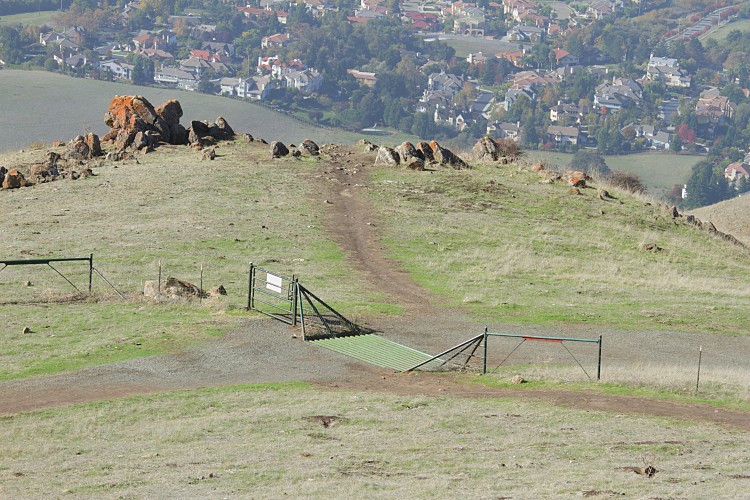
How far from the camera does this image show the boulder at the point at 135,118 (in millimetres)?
62325

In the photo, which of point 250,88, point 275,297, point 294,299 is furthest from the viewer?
point 250,88

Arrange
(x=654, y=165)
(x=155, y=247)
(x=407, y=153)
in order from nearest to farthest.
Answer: (x=155, y=247) → (x=407, y=153) → (x=654, y=165)

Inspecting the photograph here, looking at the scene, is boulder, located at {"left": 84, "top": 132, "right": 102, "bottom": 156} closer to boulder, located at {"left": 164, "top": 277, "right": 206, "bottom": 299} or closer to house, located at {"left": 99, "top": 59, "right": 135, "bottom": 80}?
boulder, located at {"left": 164, "top": 277, "right": 206, "bottom": 299}

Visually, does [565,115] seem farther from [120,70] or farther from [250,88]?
[120,70]

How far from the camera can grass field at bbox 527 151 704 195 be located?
149 meters

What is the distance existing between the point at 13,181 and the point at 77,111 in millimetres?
73657

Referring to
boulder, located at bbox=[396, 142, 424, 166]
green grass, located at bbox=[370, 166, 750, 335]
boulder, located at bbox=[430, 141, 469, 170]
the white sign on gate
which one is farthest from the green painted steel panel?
boulder, located at bbox=[430, 141, 469, 170]

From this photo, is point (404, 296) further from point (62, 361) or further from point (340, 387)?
point (62, 361)

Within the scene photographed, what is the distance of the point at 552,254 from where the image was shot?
45.9m

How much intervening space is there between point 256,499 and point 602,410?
9704 millimetres

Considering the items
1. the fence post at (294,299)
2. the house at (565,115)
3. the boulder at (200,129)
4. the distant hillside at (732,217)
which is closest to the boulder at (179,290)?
the fence post at (294,299)

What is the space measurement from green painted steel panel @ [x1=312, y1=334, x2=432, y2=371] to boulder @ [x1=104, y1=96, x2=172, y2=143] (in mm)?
33322

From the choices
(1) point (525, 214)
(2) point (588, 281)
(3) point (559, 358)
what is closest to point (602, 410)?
(3) point (559, 358)

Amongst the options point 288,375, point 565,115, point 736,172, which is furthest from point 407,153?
point 565,115
